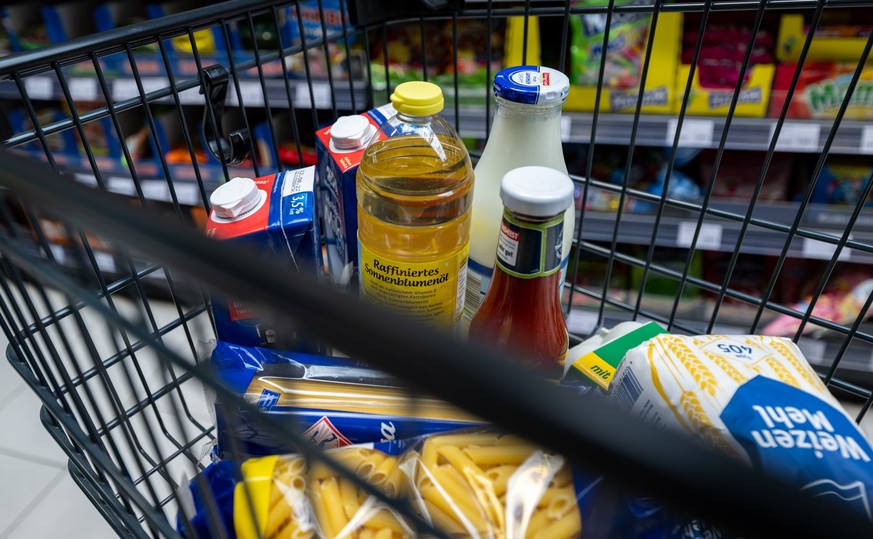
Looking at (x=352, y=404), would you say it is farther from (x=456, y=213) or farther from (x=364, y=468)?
(x=456, y=213)

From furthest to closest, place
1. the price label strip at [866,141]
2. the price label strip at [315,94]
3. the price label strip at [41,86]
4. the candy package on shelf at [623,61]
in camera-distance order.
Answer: the price label strip at [41,86]
the price label strip at [315,94]
the candy package on shelf at [623,61]
the price label strip at [866,141]

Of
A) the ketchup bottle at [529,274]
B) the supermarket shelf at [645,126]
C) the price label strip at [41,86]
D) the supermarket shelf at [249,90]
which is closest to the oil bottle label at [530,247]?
the ketchup bottle at [529,274]

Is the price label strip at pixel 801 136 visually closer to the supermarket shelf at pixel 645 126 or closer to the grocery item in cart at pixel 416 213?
the supermarket shelf at pixel 645 126

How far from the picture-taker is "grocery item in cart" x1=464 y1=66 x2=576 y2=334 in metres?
0.55

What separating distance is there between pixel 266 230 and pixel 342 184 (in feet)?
0.31

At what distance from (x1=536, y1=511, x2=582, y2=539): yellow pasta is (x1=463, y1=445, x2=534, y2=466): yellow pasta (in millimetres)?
51

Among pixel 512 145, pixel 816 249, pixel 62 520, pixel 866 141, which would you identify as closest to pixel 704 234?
pixel 816 249

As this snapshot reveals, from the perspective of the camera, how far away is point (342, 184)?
24.6 inches

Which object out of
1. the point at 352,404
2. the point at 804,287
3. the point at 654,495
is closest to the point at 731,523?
the point at 654,495

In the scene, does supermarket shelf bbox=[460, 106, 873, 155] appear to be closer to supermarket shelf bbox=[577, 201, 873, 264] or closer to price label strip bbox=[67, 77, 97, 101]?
supermarket shelf bbox=[577, 201, 873, 264]

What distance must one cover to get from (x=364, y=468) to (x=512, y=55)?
109 cm

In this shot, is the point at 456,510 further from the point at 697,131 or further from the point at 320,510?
the point at 697,131

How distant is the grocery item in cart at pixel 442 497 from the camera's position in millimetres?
441

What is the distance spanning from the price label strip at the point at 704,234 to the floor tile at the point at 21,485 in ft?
4.91
